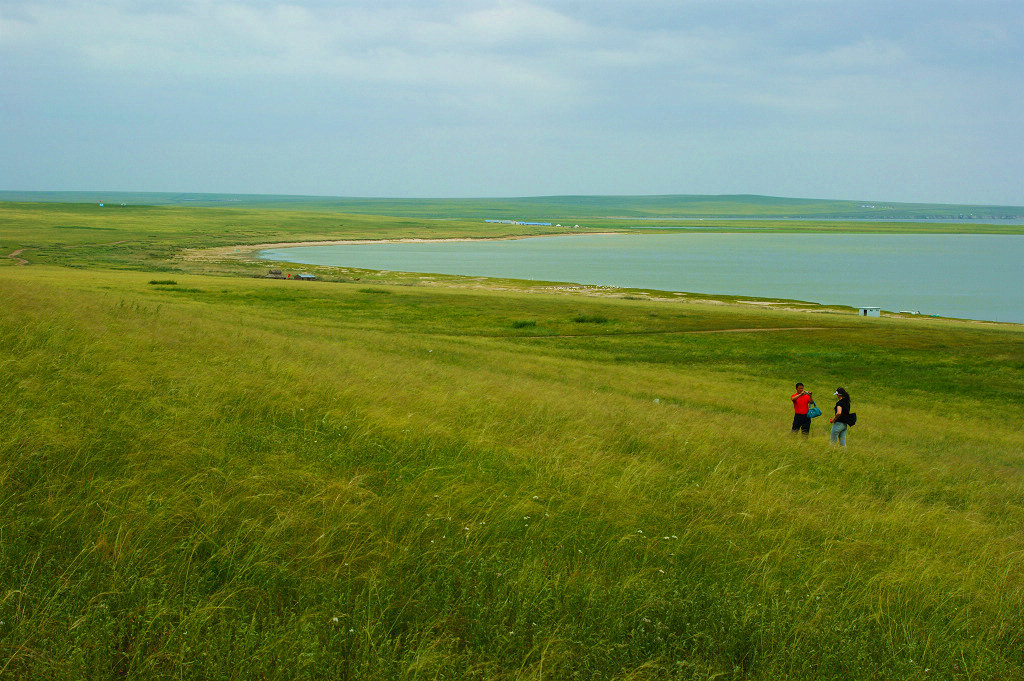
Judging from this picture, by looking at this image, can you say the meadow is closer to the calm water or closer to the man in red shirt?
the man in red shirt

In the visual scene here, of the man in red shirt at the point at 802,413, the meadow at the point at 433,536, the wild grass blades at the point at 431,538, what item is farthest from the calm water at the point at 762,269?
the wild grass blades at the point at 431,538

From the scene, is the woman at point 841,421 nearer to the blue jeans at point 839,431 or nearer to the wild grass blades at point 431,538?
the blue jeans at point 839,431

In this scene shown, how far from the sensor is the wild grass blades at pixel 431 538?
16.1 feet

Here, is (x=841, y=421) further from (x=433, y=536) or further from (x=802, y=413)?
(x=433, y=536)

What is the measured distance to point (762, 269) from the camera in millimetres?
135750

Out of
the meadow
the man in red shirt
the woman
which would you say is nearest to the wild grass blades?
the meadow

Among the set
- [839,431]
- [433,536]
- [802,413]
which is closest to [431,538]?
[433,536]

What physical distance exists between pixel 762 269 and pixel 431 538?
13726 cm

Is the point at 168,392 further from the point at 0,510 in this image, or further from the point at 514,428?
the point at 514,428

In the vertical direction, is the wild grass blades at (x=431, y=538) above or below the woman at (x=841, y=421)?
above

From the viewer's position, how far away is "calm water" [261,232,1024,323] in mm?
94625

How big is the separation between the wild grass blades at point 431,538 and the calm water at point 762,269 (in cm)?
8017

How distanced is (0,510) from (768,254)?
18559cm

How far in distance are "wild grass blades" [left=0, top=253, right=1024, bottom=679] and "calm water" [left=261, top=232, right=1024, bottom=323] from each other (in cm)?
8017
